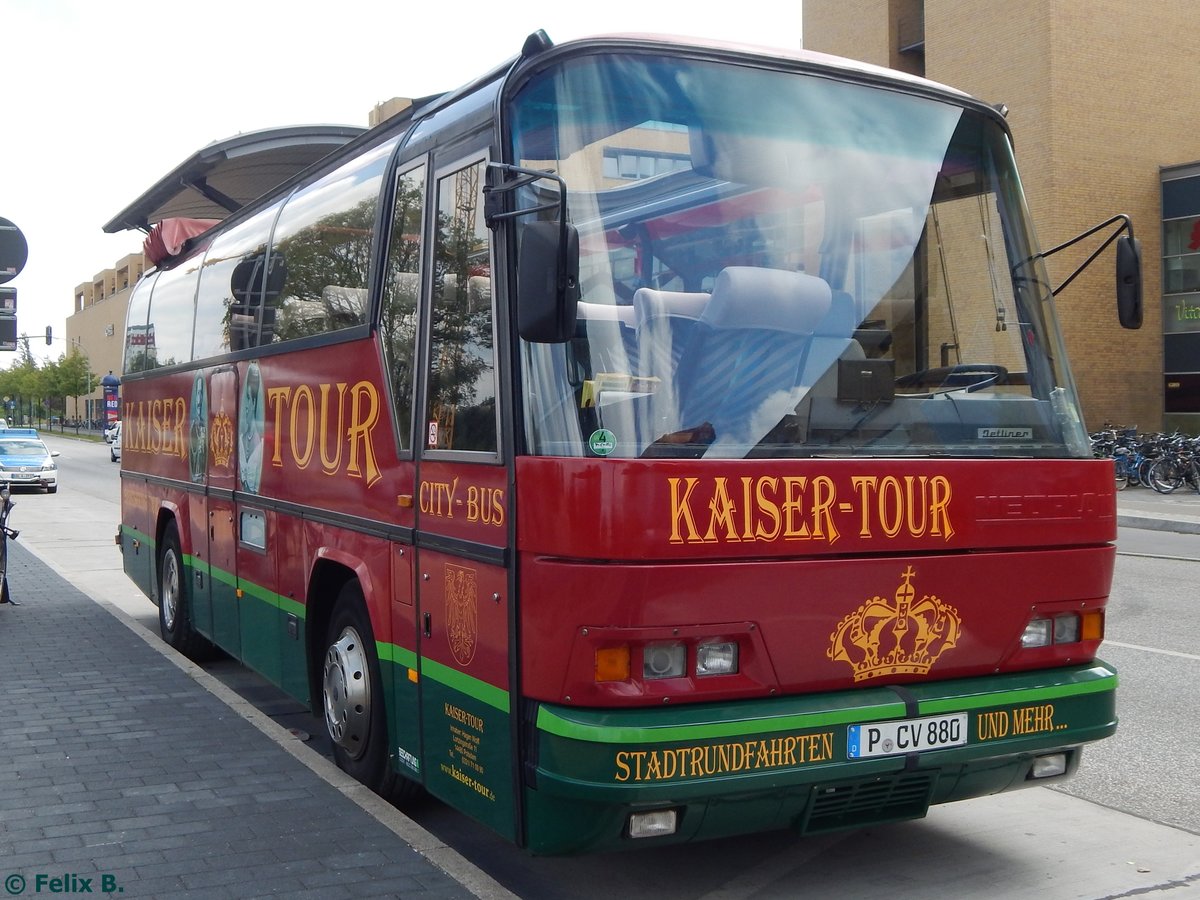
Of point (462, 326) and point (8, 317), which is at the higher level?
point (8, 317)

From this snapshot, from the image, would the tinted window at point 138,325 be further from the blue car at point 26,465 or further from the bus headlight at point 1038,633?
the blue car at point 26,465

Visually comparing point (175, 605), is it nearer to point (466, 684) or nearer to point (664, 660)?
point (466, 684)

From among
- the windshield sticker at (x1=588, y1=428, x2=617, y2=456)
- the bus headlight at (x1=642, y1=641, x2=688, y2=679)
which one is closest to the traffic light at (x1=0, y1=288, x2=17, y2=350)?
the windshield sticker at (x1=588, y1=428, x2=617, y2=456)

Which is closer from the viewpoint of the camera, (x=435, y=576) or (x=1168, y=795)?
(x=435, y=576)

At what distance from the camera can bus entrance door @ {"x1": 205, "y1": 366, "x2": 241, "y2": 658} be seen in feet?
26.9

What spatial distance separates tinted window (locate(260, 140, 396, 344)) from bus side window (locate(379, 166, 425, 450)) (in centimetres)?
29

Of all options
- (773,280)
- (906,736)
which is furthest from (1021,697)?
(773,280)

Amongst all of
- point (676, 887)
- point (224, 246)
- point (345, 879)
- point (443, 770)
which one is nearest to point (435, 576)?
point (443, 770)

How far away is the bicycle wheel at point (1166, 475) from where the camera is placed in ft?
86.9

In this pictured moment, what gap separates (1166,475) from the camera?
26547 mm

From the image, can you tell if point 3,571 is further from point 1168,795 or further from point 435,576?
point 1168,795

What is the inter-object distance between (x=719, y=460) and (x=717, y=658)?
640 mm

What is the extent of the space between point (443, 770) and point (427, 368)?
1.55 meters

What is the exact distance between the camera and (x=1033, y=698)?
4.77m
